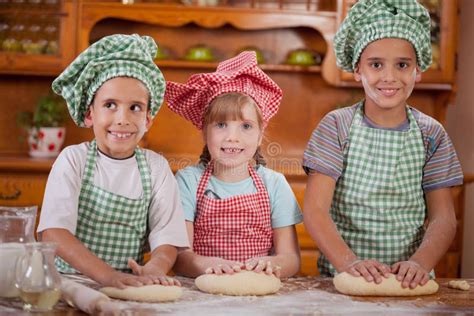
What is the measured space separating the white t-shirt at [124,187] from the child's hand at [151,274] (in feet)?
0.42

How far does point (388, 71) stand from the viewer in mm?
1751

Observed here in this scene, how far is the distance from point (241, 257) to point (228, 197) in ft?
0.45

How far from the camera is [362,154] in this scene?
5.83ft

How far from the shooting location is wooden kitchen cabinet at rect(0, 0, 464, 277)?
3492 mm

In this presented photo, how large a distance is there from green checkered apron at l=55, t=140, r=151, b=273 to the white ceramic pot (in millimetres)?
1896

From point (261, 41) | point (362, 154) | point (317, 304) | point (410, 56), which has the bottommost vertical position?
point (317, 304)

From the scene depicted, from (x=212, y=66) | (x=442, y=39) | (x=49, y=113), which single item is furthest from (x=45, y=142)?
(x=442, y=39)

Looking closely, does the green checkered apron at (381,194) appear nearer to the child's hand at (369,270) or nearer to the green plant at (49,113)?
the child's hand at (369,270)

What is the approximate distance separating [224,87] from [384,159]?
39cm

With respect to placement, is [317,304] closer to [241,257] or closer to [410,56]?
[241,257]

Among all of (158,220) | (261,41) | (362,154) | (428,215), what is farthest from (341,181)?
(261,41)

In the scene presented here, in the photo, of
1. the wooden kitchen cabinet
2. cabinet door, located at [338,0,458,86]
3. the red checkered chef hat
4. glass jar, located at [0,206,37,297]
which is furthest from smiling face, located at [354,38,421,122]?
cabinet door, located at [338,0,458,86]

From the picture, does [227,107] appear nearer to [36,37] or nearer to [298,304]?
[298,304]

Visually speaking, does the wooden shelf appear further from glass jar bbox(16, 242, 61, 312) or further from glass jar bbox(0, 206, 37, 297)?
glass jar bbox(16, 242, 61, 312)
